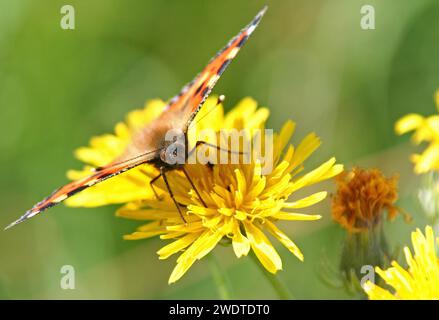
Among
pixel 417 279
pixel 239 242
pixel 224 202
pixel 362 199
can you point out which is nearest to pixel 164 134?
pixel 224 202

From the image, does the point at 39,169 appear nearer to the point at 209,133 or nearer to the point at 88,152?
the point at 88,152

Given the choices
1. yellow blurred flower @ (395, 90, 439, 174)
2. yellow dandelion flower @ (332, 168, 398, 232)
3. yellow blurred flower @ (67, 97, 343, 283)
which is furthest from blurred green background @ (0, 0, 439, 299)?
yellow dandelion flower @ (332, 168, 398, 232)

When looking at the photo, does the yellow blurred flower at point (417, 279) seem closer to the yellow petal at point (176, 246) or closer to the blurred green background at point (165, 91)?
the yellow petal at point (176, 246)

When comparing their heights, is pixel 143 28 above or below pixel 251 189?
above

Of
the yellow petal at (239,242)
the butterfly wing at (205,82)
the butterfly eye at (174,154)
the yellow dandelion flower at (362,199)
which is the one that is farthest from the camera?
the yellow dandelion flower at (362,199)

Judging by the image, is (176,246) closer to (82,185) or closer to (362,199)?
(82,185)

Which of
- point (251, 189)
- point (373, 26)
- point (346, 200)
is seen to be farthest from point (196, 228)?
point (373, 26)

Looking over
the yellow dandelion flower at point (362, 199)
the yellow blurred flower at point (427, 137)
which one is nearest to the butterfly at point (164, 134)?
the yellow dandelion flower at point (362, 199)
